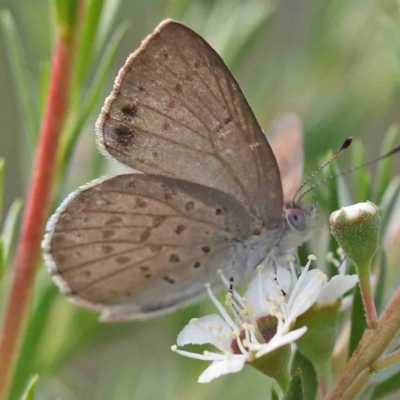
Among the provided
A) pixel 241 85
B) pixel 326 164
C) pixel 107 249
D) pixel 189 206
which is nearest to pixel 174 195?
pixel 189 206

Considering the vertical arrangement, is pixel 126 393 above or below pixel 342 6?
below

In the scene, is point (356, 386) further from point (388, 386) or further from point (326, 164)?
point (326, 164)

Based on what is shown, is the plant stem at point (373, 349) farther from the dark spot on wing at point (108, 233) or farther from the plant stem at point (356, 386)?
the dark spot on wing at point (108, 233)

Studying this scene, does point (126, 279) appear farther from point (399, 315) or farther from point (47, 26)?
point (47, 26)

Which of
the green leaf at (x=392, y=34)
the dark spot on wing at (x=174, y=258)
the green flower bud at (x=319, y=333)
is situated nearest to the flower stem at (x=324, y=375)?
the green flower bud at (x=319, y=333)

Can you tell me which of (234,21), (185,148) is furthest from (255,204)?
(234,21)

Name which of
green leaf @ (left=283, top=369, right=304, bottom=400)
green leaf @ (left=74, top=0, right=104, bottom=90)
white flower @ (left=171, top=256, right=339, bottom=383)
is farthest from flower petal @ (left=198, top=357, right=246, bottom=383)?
green leaf @ (left=74, top=0, right=104, bottom=90)
